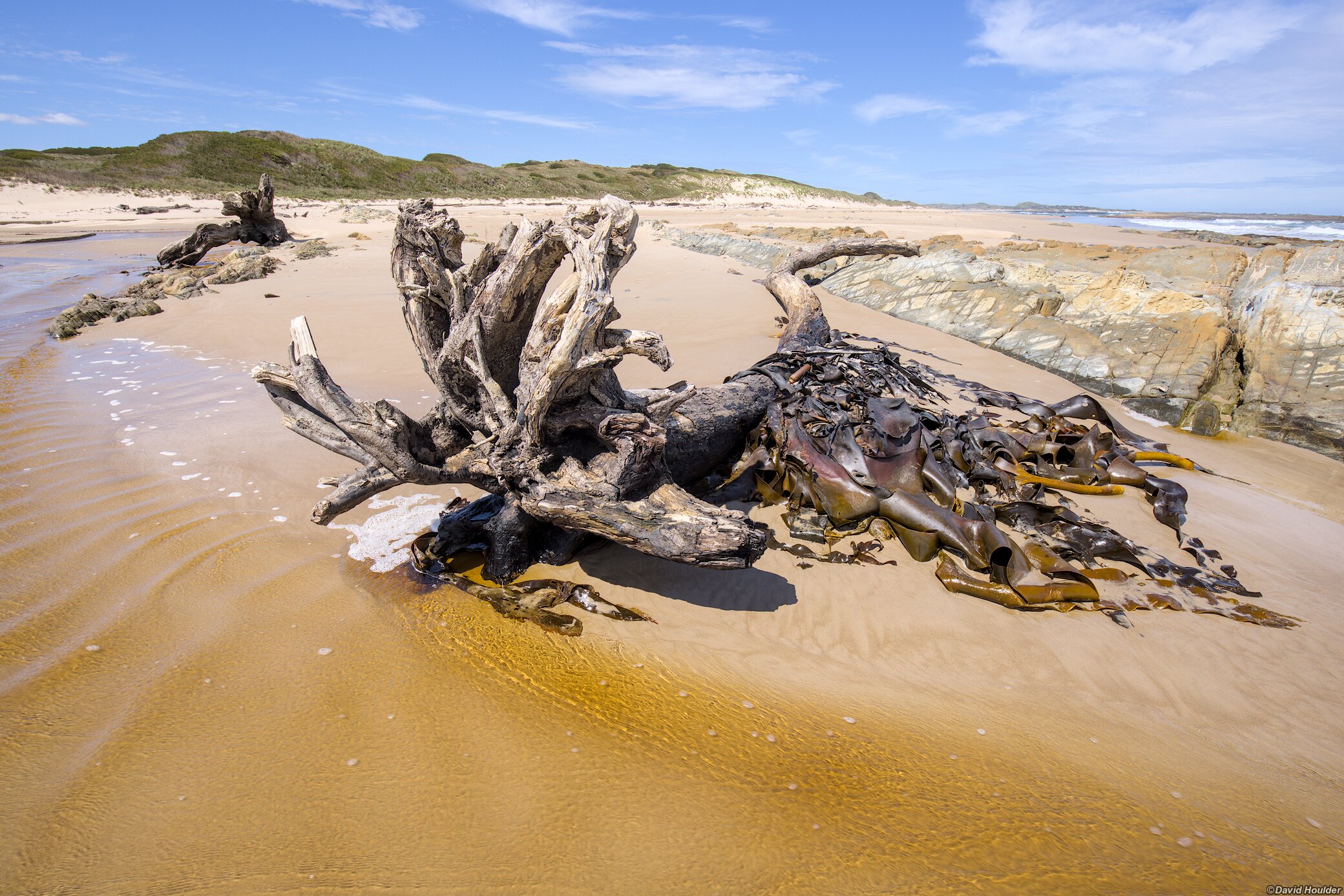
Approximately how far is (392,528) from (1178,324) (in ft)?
27.3

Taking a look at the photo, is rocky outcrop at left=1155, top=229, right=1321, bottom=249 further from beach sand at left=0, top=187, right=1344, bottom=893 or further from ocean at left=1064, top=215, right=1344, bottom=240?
beach sand at left=0, top=187, right=1344, bottom=893

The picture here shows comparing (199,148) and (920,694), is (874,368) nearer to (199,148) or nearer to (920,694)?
(920,694)

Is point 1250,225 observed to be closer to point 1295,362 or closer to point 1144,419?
point 1295,362

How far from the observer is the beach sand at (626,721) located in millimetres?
1790

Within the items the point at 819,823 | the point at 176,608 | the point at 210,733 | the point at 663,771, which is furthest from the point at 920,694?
the point at 176,608

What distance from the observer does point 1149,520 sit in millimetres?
3840

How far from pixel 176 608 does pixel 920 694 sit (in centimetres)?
346

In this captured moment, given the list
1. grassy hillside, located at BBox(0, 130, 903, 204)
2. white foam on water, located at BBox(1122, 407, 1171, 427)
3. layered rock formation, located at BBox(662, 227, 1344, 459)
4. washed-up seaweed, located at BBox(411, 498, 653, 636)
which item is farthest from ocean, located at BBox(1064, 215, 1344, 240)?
washed-up seaweed, located at BBox(411, 498, 653, 636)

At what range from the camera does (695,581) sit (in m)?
3.23

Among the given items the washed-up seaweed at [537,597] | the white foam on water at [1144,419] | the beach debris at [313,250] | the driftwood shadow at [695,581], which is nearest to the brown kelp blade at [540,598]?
the washed-up seaweed at [537,597]

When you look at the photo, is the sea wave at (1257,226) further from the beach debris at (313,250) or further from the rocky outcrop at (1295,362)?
the beach debris at (313,250)

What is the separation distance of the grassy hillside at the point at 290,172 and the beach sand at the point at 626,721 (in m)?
36.1

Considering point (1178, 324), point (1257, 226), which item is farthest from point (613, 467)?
point (1257, 226)

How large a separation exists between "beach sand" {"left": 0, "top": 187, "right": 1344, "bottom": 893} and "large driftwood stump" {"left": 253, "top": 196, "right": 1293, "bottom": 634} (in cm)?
21
